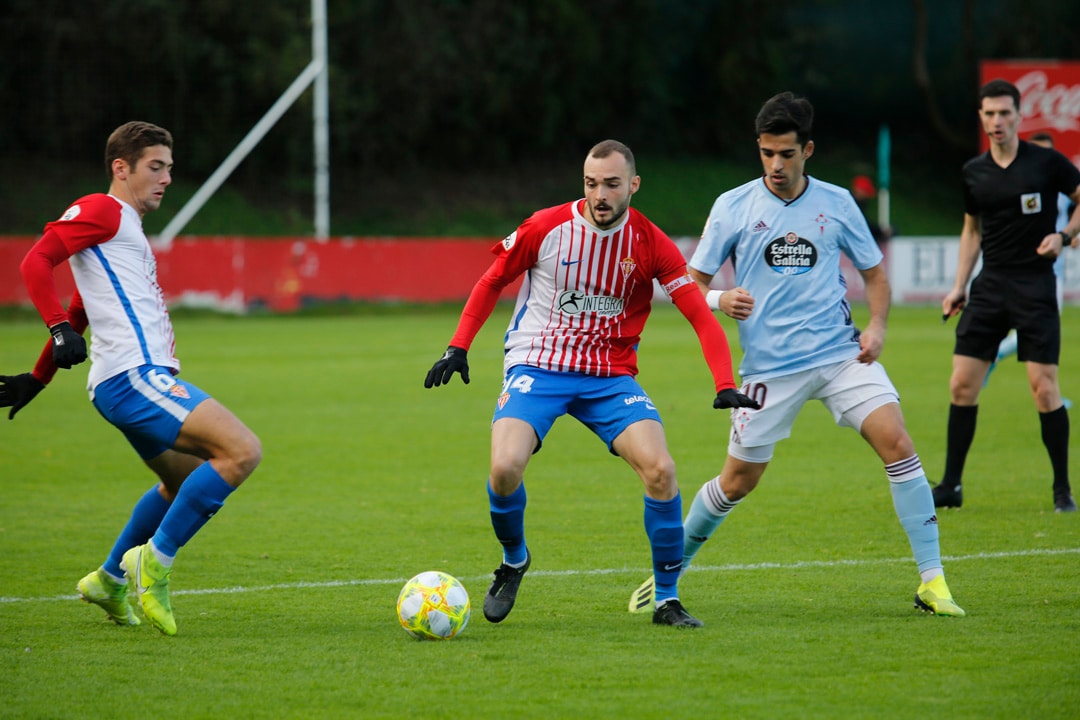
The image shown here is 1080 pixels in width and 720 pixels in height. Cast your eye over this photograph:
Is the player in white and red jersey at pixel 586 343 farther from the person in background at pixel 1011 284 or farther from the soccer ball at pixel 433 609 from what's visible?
the person in background at pixel 1011 284

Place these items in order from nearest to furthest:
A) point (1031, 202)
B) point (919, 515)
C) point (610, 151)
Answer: point (610, 151) < point (919, 515) < point (1031, 202)

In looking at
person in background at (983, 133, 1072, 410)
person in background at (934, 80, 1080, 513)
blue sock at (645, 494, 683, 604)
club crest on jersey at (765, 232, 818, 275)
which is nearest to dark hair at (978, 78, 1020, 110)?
person in background at (934, 80, 1080, 513)

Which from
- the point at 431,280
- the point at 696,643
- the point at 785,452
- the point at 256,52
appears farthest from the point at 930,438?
the point at 256,52

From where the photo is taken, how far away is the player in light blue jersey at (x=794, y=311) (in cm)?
585

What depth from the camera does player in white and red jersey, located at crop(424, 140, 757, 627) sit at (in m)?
5.62

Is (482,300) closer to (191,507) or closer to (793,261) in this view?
(793,261)

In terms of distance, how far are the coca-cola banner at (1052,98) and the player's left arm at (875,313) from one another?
21.3m

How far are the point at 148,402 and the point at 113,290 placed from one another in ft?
1.58

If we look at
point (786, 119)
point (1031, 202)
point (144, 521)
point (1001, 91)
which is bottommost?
point (144, 521)

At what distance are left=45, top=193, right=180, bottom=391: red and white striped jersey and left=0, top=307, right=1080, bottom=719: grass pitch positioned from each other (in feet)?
3.70

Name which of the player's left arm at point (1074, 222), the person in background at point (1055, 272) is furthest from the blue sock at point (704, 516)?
the player's left arm at point (1074, 222)

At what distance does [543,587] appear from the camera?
20.9 feet

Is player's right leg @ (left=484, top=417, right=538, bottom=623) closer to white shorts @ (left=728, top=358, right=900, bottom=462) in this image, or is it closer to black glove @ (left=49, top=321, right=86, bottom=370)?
white shorts @ (left=728, top=358, right=900, bottom=462)

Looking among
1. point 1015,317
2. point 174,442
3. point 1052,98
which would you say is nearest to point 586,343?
point 174,442
